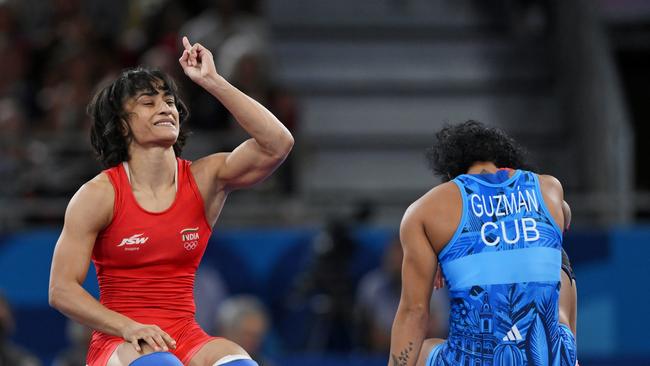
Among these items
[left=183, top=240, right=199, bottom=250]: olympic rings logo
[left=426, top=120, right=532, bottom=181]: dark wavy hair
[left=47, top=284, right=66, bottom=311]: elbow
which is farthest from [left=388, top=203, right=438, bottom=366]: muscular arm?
[left=47, top=284, right=66, bottom=311]: elbow

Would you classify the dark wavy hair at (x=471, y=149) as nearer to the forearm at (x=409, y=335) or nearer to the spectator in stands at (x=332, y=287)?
the forearm at (x=409, y=335)

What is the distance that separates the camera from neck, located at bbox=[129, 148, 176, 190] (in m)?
5.13

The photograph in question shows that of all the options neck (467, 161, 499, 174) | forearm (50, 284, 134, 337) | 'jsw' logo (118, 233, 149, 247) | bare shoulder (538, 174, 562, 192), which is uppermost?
neck (467, 161, 499, 174)

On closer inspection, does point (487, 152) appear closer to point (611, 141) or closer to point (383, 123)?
point (611, 141)

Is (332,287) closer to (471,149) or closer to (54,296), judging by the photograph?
(471,149)

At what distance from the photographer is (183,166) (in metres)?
5.26

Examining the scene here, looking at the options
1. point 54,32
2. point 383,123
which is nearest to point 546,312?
point 383,123

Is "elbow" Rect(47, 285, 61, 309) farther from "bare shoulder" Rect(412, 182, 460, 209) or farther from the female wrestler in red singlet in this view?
"bare shoulder" Rect(412, 182, 460, 209)

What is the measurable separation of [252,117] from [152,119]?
1.33 feet

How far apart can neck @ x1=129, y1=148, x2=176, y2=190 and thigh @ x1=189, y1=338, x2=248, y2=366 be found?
0.70m

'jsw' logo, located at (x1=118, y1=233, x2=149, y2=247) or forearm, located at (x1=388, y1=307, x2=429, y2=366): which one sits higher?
'jsw' logo, located at (x1=118, y1=233, x2=149, y2=247)

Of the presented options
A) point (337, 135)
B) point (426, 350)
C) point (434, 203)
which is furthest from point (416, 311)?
point (337, 135)

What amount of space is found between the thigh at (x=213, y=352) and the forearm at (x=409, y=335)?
1.99ft

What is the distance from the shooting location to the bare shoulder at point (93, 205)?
4.90 m
